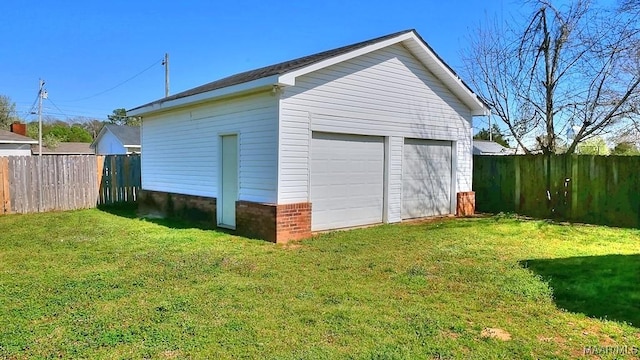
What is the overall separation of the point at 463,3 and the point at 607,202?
25.4 ft

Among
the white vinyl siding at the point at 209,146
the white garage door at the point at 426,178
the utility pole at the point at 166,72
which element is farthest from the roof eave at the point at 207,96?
the utility pole at the point at 166,72

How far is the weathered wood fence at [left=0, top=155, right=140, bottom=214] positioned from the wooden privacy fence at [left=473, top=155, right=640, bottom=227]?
1158 cm

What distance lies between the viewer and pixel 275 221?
299 inches

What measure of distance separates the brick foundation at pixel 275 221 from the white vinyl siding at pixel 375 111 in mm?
234

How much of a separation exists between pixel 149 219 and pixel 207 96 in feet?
12.5

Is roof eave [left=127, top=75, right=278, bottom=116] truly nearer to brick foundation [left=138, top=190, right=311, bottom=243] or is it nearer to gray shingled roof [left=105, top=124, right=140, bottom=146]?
brick foundation [left=138, top=190, right=311, bottom=243]

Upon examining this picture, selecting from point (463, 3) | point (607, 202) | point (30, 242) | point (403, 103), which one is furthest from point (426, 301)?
point (463, 3)

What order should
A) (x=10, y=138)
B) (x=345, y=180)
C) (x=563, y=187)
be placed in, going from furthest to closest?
(x=10, y=138) → (x=563, y=187) → (x=345, y=180)

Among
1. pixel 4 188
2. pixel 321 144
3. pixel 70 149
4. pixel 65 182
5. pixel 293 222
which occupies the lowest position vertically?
pixel 293 222

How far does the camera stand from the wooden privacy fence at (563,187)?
9.88m

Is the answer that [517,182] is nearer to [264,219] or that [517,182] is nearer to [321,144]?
[321,144]

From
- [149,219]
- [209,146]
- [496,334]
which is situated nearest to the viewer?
[496,334]

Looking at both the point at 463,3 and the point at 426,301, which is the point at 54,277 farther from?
the point at 463,3

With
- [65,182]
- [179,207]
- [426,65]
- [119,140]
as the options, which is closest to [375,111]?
[426,65]
